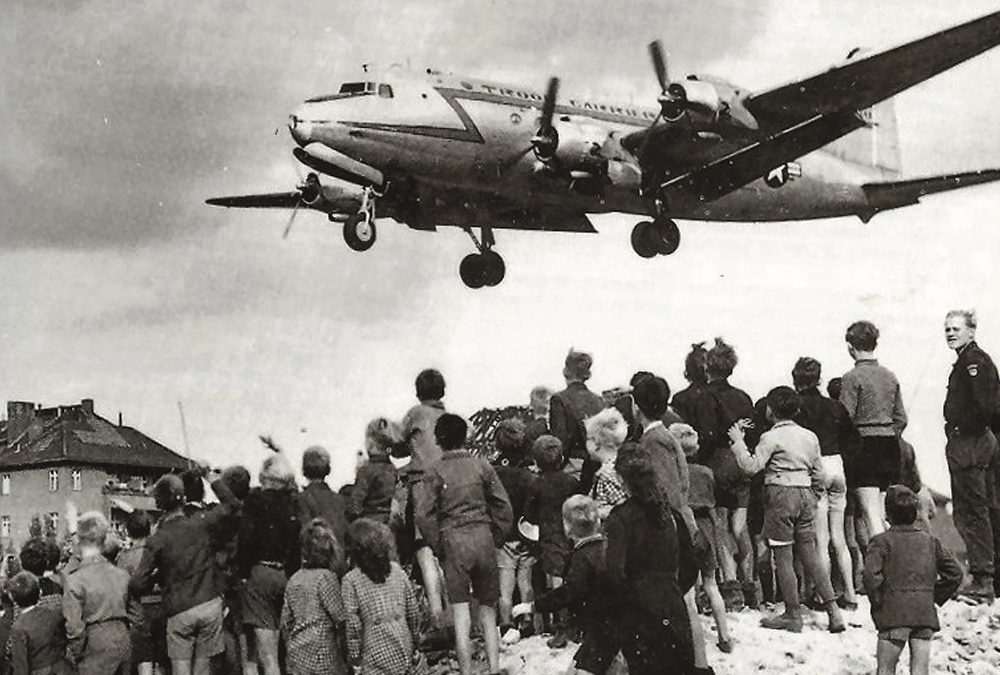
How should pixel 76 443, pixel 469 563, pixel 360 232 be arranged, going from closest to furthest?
pixel 469 563 < pixel 360 232 < pixel 76 443

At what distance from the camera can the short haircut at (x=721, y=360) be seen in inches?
383

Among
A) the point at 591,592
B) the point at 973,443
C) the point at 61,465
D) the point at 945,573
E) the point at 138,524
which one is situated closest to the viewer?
the point at 591,592

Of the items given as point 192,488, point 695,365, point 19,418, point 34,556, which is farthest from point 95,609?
point 19,418

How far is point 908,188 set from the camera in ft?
79.3

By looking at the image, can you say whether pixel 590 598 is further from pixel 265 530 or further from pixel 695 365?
pixel 695 365

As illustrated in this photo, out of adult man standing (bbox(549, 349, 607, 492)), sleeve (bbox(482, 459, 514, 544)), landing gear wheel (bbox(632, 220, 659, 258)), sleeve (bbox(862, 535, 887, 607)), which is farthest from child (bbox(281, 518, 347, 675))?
landing gear wheel (bbox(632, 220, 659, 258))

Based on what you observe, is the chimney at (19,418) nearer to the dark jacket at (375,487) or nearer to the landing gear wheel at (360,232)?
the landing gear wheel at (360,232)

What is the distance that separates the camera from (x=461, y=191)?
64.1 feet

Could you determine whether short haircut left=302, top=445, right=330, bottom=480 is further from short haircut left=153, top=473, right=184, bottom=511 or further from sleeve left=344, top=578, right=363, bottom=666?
sleeve left=344, top=578, right=363, bottom=666

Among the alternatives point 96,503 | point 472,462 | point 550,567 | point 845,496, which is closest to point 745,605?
point 845,496

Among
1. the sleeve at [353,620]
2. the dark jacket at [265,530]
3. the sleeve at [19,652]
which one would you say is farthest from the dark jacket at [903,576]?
the sleeve at [19,652]

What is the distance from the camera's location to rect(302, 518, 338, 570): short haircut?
7367mm

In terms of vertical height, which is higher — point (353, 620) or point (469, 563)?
point (469, 563)

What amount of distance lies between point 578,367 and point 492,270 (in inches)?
456
